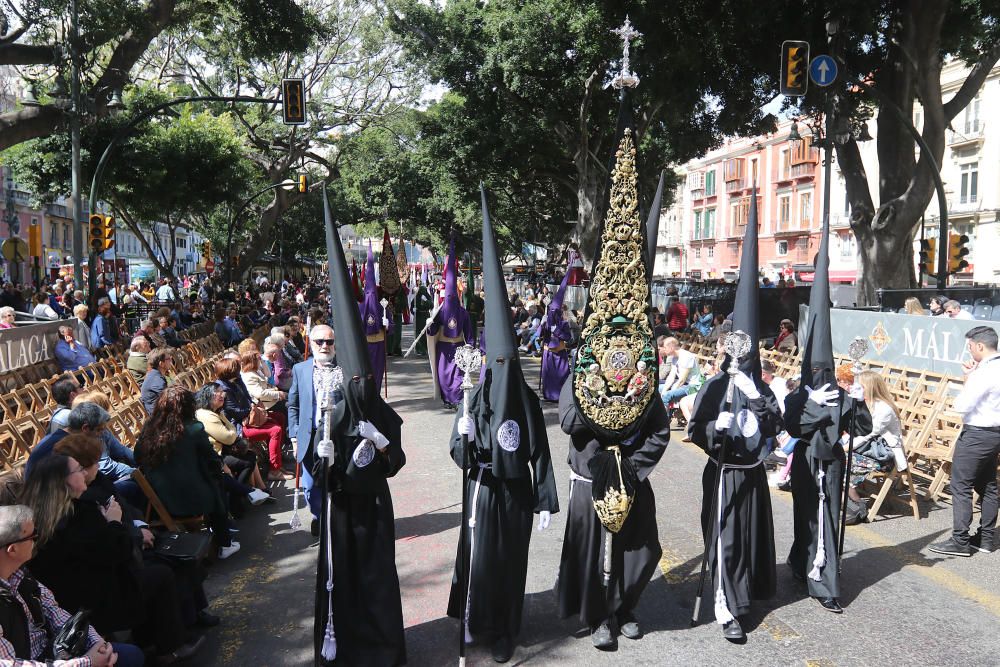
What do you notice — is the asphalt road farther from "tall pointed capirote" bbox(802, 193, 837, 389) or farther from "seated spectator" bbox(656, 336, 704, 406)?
"seated spectator" bbox(656, 336, 704, 406)

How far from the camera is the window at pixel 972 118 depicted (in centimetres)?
3856

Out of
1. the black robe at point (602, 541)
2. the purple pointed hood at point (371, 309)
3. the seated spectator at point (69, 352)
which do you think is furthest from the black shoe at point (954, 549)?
the seated spectator at point (69, 352)

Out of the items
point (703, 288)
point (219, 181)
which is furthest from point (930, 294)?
point (219, 181)

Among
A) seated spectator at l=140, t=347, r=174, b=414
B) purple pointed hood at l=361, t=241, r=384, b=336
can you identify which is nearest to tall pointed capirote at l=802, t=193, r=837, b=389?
seated spectator at l=140, t=347, r=174, b=414

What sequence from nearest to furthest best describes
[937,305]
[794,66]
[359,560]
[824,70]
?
1. [359,560]
2. [794,66]
3. [824,70]
4. [937,305]

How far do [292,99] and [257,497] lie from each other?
11382mm

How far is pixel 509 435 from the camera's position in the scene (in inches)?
184

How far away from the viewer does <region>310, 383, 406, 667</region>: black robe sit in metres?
4.49

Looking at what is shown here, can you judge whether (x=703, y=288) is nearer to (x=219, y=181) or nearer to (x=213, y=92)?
(x=219, y=181)

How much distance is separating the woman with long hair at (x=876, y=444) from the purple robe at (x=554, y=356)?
5.62 metres

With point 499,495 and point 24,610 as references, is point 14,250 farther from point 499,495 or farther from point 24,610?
point 24,610

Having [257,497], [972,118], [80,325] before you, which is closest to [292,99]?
[80,325]

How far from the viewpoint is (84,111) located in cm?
1552

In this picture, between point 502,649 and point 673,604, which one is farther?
point 673,604
